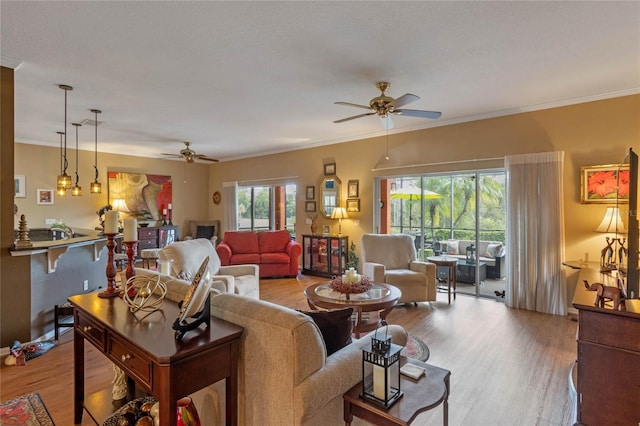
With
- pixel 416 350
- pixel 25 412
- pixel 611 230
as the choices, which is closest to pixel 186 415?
pixel 25 412

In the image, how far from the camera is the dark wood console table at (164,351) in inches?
51.7

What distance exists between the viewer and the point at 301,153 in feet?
23.8

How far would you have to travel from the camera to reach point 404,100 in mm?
3100

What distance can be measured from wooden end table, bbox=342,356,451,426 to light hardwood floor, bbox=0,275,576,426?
0.79m

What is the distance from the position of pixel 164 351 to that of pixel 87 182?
25.6 ft

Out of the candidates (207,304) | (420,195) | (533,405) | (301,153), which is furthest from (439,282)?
(207,304)

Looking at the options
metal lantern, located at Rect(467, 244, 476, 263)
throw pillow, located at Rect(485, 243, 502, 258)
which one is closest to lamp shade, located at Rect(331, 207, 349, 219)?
metal lantern, located at Rect(467, 244, 476, 263)

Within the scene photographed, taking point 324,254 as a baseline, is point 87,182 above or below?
above

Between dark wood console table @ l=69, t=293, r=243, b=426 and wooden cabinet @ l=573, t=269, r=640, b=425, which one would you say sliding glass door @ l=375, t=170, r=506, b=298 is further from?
dark wood console table @ l=69, t=293, r=243, b=426

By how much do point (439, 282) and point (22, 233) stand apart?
565 centimetres

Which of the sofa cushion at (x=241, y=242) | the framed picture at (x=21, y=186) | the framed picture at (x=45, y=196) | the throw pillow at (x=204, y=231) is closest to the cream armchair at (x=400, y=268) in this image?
the sofa cushion at (x=241, y=242)

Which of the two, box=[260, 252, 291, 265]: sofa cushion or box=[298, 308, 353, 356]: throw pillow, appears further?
box=[260, 252, 291, 265]: sofa cushion

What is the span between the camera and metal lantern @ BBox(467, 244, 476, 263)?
5.17m

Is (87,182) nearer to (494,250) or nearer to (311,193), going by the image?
(311,193)
